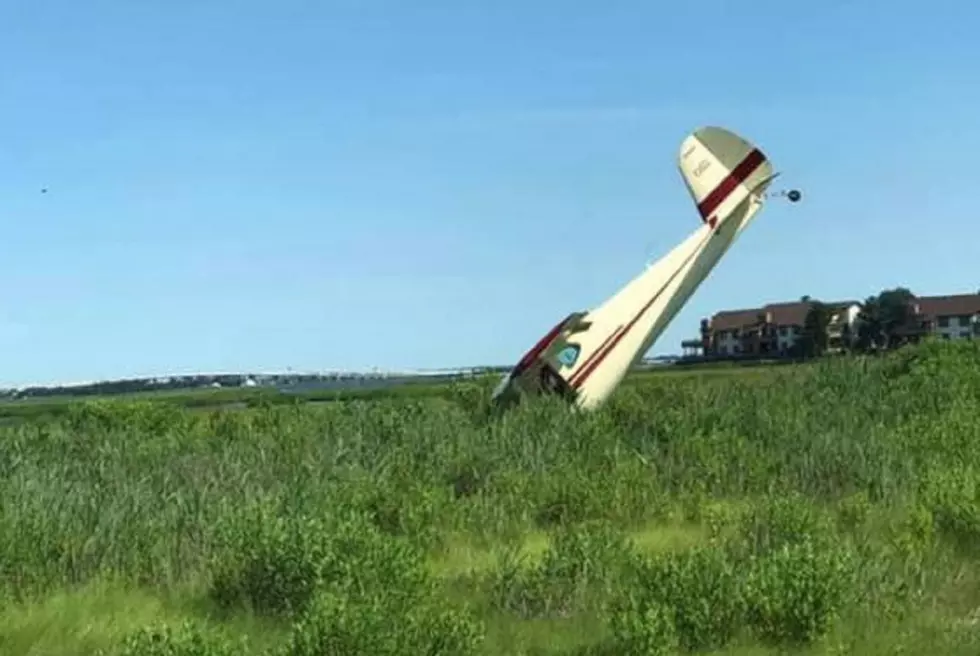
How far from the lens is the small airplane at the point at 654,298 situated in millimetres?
20844

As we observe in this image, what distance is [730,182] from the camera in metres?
22.3

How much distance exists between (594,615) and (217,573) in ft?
8.21

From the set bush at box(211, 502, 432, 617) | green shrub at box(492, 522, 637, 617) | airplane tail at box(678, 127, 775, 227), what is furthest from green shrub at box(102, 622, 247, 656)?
airplane tail at box(678, 127, 775, 227)

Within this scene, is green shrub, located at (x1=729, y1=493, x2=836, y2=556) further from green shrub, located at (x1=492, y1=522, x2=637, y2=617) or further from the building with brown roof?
the building with brown roof

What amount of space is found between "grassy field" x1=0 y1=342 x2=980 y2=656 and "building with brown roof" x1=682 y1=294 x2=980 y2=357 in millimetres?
51365

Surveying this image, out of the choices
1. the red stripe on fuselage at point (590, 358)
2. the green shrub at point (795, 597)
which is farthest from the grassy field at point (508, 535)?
the red stripe on fuselage at point (590, 358)

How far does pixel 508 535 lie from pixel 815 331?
2204 inches

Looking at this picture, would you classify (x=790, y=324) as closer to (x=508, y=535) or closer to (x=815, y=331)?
(x=815, y=331)

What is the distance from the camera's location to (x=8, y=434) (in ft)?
59.0

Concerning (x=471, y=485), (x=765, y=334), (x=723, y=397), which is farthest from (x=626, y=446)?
(x=765, y=334)

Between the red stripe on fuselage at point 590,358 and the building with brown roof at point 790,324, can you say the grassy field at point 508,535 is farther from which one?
the building with brown roof at point 790,324

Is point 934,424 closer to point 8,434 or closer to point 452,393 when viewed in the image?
point 452,393

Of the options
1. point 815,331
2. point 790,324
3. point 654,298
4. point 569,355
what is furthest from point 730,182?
point 790,324

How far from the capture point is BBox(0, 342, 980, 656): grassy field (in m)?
6.96
